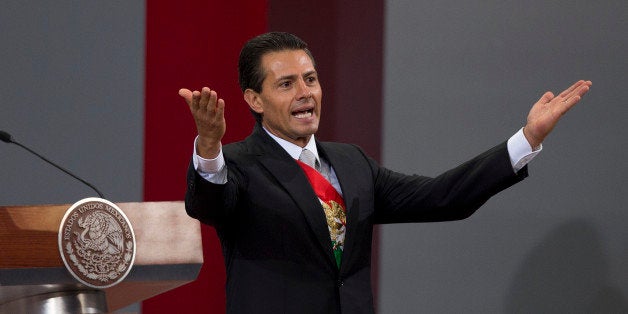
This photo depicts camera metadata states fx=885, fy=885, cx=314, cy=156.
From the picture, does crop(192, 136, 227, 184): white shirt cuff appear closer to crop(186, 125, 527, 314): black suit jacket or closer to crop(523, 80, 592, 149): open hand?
crop(186, 125, 527, 314): black suit jacket

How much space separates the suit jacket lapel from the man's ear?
0.17 feet

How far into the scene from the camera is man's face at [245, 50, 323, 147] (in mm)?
1614

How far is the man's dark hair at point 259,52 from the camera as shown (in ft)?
5.45

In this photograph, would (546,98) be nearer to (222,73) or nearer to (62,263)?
(62,263)

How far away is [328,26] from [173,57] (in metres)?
0.55

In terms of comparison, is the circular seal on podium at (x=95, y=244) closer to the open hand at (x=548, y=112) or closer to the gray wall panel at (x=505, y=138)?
the open hand at (x=548, y=112)

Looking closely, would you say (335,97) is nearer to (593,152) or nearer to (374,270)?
(374,270)


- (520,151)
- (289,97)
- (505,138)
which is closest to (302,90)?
(289,97)

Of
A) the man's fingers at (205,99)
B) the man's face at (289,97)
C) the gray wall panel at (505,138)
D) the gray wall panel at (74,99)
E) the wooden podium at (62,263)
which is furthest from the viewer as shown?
the gray wall panel at (74,99)

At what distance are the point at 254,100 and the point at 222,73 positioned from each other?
1.16 meters

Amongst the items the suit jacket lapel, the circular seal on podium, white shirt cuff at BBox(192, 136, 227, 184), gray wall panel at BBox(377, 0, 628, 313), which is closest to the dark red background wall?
gray wall panel at BBox(377, 0, 628, 313)

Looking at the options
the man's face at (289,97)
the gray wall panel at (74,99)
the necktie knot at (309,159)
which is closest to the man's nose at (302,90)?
the man's face at (289,97)

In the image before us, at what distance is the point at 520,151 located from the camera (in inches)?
60.1

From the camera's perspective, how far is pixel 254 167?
5.13 ft
